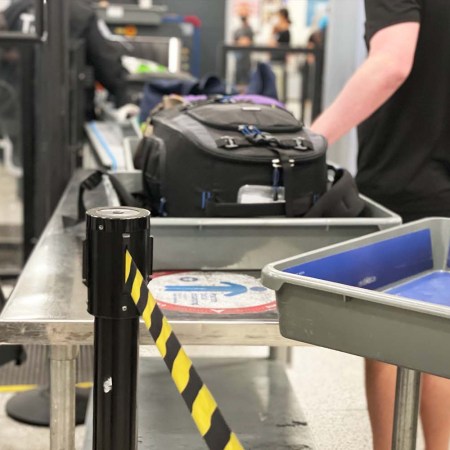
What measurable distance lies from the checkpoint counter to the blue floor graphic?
0.58ft

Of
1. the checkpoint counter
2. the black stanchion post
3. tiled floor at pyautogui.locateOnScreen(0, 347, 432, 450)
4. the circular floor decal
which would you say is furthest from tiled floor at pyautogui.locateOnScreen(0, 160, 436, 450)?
the black stanchion post

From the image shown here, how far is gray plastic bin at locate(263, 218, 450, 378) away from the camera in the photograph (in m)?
0.93

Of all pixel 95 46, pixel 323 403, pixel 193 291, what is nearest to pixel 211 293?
pixel 193 291

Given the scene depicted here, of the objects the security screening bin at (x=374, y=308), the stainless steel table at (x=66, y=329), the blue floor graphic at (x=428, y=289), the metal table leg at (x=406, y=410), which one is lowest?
the metal table leg at (x=406, y=410)

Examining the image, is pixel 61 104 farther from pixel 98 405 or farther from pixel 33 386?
pixel 98 405

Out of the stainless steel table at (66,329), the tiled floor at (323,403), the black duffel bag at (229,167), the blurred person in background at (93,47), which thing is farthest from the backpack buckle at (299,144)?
the blurred person in background at (93,47)

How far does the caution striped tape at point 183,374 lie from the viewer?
888mm

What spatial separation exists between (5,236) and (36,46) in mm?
1402

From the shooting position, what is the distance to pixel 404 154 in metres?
1.78

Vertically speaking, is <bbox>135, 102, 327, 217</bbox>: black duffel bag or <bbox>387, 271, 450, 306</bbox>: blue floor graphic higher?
<bbox>135, 102, 327, 217</bbox>: black duffel bag

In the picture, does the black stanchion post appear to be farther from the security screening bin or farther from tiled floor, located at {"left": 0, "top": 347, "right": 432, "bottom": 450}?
tiled floor, located at {"left": 0, "top": 347, "right": 432, "bottom": 450}

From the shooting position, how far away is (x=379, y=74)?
1586 millimetres

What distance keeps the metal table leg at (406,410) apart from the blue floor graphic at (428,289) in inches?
4.5

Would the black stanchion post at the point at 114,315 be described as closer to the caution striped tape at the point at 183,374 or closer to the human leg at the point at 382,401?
the caution striped tape at the point at 183,374
